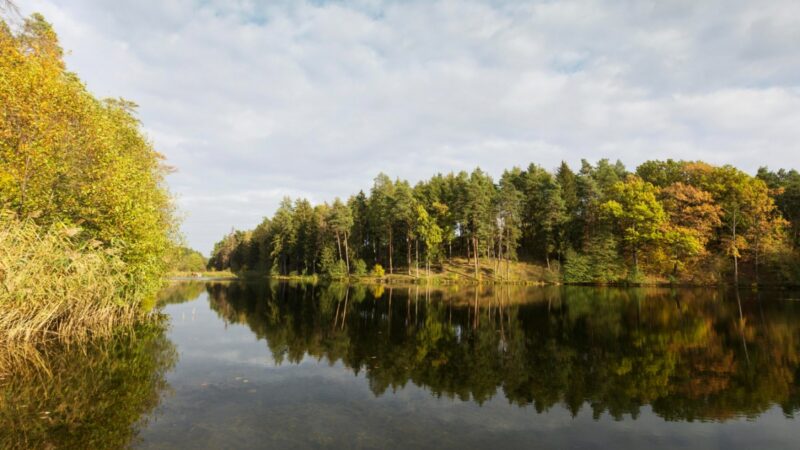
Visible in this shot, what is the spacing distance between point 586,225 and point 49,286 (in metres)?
83.3

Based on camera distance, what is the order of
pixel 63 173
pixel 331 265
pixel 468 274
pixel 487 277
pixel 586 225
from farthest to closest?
pixel 331 265 < pixel 586 225 < pixel 468 274 < pixel 487 277 < pixel 63 173

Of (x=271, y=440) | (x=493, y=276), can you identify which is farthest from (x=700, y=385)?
(x=493, y=276)

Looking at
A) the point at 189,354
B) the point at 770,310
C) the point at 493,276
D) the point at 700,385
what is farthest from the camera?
the point at 493,276

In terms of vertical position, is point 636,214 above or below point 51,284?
above

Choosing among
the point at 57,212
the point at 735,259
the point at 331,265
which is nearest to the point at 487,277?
the point at 331,265

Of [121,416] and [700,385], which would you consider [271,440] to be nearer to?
[121,416]

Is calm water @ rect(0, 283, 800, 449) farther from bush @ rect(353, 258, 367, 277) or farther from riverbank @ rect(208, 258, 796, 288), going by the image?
bush @ rect(353, 258, 367, 277)

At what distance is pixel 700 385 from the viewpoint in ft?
44.7

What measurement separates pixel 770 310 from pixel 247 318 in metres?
42.7

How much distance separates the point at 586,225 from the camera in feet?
265

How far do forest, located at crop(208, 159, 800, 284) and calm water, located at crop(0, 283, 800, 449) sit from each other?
49.2 m

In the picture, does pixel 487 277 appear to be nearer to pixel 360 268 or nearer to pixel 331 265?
pixel 360 268

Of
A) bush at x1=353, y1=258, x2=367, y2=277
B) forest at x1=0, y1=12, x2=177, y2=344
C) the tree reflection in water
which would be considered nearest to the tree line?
forest at x1=0, y1=12, x2=177, y2=344

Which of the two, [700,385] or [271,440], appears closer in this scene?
[271,440]
